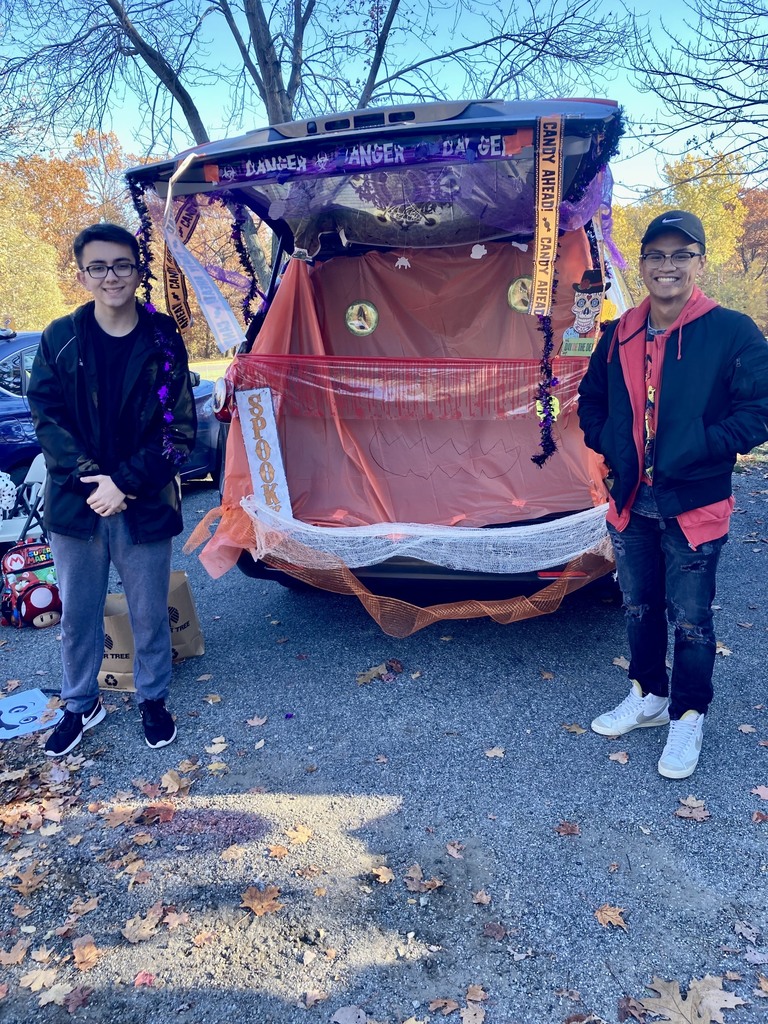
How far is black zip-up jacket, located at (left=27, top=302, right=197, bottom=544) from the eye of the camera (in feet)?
10.2

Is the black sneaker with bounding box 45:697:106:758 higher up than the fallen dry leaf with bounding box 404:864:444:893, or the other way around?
the black sneaker with bounding box 45:697:106:758

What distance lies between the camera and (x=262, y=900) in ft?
8.14

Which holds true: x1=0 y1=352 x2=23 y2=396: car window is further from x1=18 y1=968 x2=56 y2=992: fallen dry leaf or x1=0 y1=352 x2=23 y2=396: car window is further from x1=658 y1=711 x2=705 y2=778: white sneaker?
x1=658 y1=711 x2=705 y2=778: white sneaker

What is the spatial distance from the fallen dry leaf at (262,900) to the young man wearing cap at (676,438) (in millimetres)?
1670

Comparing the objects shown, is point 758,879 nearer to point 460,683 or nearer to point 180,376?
point 460,683

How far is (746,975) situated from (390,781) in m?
1.45

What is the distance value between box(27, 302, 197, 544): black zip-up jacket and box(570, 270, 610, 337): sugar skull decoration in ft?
7.80

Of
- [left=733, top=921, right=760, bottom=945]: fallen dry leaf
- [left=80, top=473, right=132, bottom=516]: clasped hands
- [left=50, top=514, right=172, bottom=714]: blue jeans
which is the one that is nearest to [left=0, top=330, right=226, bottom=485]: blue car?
[left=50, top=514, right=172, bottom=714]: blue jeans

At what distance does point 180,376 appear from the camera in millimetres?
3285

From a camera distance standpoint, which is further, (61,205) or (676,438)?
(61,205)

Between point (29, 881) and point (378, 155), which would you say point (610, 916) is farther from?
point (378, 155)

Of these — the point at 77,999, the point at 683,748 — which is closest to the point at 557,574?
the point at 683,748

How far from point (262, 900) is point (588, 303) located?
141 inches

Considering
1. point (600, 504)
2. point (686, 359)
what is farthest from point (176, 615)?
point (686, 359)
